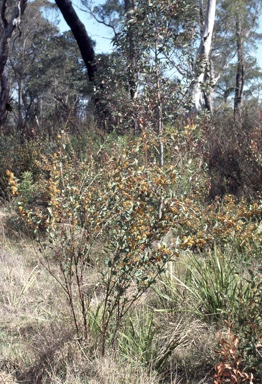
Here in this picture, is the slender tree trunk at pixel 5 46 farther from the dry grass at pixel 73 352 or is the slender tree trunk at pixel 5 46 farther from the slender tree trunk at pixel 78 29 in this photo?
the dry grass at pixel 73 352

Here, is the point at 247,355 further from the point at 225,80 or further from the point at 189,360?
the point at 225,80

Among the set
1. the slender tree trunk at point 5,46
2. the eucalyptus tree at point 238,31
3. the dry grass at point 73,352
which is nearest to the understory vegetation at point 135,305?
the dry grass at point 73,352

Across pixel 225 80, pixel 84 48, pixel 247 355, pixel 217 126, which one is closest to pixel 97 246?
pixel 247 355

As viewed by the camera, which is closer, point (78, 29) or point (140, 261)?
point (140, 261)

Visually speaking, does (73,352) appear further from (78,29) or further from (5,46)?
(78,29)

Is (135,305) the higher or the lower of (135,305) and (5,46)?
the lower

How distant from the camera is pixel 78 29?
14.3 m

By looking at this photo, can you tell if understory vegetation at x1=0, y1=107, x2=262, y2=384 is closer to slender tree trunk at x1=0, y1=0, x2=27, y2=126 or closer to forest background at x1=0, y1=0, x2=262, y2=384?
forest background at x1=0, y1=0, x2=262, y2=384

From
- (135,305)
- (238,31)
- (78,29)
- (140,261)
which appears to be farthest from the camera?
(238,31)

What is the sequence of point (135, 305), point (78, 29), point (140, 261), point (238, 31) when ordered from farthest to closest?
point (238, 31), point (78, 29), point (135, 305), point (140, 261)

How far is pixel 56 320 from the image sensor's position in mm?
3607

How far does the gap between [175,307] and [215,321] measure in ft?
0.93

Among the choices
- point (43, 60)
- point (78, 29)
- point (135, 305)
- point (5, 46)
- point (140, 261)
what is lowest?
point (135, 305)

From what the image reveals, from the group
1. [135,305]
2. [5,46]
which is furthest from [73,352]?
[5,46]
